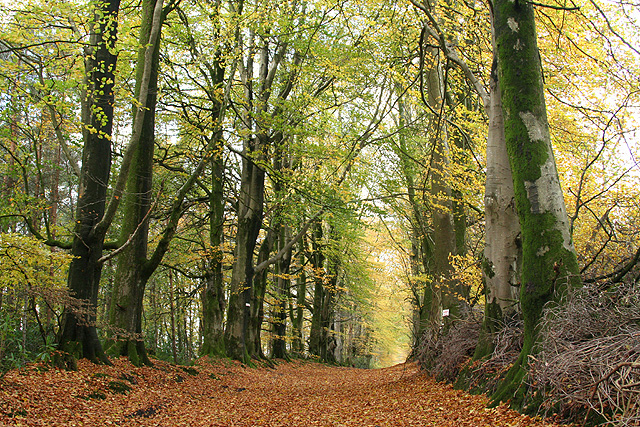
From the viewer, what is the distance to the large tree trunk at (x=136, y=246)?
8961mm

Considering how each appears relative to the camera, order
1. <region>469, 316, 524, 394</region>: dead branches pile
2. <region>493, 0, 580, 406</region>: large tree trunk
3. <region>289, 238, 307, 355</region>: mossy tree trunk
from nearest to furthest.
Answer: <region>493, 0, 580, 406</region>: large tree trunk, <region>469, 316, 524, 394</region>: dead branches pile, <region>289, 238, 307, 355</region>: mossy tree trunk

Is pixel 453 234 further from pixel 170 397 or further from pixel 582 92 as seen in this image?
pixel 170 397

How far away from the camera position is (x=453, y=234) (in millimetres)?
11383

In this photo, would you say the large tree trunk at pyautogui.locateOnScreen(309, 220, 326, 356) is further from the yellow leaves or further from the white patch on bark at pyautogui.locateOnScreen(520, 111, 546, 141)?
the white patch on bark at pyautogui.locateOnScreen(520, 111, 546, 141)

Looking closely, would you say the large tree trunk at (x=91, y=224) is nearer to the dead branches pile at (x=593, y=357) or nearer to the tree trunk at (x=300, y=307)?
the dead branches pile at (x=593, y=357)

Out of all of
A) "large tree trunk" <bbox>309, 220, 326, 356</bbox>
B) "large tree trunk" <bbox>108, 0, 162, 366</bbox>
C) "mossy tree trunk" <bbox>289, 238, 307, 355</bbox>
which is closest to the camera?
"large tree trunk" <bbox>108, 0, 162, 366</bbox>

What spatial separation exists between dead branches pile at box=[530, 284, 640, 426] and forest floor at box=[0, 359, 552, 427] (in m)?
0.43

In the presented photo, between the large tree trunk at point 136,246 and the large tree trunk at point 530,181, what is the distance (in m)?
6.82

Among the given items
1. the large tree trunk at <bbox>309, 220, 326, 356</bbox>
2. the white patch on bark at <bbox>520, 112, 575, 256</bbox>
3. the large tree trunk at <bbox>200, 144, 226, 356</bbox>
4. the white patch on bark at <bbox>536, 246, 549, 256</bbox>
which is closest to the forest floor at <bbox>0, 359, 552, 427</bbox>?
the white patch on bark at <bbox>536, 246, 549, 256</bbox>

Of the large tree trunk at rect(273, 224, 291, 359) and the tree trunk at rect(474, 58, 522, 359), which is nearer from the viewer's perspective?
the tree trunk at rect(474, 58, 522, 359)

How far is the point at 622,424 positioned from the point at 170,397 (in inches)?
267

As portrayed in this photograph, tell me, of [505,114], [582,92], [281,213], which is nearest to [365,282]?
[281,213]

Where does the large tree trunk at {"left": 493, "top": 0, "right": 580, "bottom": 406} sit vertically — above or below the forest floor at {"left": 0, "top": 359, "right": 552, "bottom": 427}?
above

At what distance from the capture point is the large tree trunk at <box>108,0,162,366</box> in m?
8.96
